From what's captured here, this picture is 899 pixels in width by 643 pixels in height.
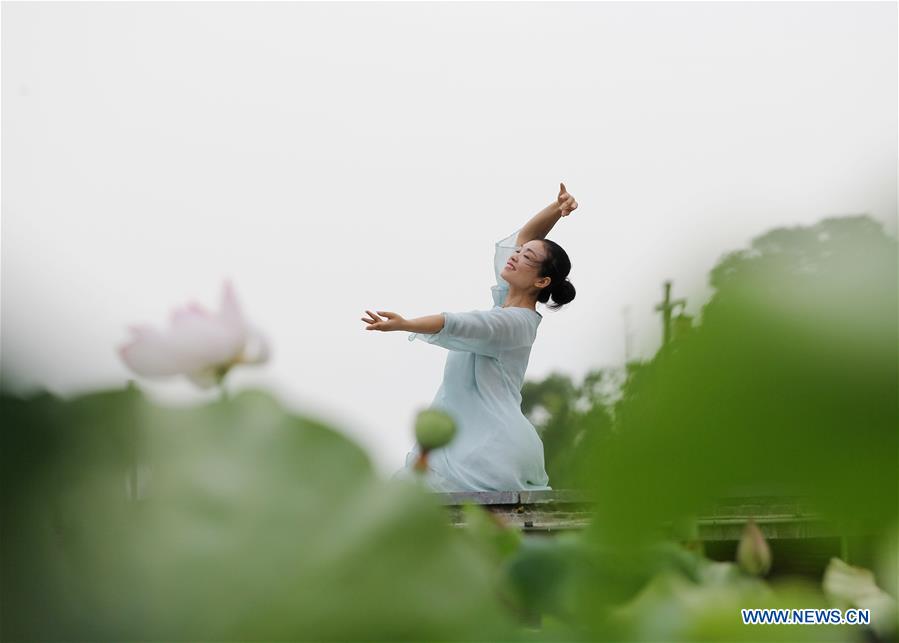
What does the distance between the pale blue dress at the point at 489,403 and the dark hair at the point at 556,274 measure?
0.07m

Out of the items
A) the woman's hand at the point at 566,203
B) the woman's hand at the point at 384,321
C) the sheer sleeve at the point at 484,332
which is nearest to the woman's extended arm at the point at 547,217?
the woman's hand at the point at 566,203

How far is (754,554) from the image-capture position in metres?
0.28

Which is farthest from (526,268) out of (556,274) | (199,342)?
(199,342)

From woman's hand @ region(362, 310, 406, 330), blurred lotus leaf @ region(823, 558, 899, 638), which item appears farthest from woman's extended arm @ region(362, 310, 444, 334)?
blurred lotus leaf @ region(823, 558, 899, 638)

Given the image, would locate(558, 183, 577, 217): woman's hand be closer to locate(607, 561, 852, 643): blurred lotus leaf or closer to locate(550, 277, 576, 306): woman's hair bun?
locate(550, 277, 576, 306): woman's hair bun

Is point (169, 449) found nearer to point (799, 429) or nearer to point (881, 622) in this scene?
point (799, 429)

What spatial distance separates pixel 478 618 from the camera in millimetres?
108

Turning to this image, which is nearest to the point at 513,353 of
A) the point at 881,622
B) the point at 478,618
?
the point at 881,622

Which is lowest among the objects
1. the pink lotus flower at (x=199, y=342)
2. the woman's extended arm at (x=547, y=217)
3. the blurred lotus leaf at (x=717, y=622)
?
the blurred lotus leaf at (x=717, y=622)

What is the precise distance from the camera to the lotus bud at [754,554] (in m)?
0.28

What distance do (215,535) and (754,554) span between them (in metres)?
0.21

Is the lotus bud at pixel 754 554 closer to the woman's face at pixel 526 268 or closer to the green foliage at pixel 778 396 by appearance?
the green foliage at pixel 778 396

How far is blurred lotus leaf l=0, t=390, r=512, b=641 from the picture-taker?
0.10 meters

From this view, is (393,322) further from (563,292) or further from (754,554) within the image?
(754,554)
